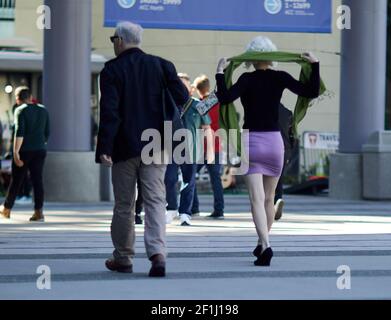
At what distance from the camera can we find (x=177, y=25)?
19734mm

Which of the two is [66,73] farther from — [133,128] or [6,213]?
[133,128]

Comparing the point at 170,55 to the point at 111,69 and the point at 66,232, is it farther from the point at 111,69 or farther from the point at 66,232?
the point at 111,69

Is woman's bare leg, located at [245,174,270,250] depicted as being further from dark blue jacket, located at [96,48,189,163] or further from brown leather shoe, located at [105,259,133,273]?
brown leather shoe, located at [105,259,133,273]

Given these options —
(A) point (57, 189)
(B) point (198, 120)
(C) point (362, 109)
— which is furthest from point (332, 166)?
(B) point (198, 120)

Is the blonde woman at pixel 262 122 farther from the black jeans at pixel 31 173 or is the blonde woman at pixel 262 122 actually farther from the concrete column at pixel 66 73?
the concrete column at pixel 66 73

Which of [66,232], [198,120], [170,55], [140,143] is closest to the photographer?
[140,143]

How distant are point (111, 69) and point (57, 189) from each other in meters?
9.22

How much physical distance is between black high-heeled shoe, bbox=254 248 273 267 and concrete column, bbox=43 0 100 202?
28.6ft

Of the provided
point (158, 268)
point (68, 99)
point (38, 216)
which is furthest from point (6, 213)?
point (158, 268)

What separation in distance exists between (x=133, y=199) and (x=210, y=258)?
1.61m

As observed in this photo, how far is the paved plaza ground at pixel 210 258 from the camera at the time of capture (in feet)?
27.9

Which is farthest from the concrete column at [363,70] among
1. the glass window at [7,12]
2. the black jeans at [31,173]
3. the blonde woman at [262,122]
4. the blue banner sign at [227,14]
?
the glass window at [7,12]

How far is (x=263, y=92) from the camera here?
33.5 feet

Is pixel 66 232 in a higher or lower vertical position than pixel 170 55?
lower
